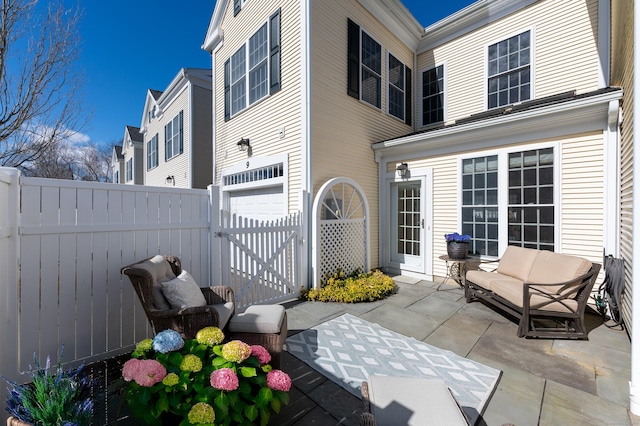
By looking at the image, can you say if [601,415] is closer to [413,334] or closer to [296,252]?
[413,334]

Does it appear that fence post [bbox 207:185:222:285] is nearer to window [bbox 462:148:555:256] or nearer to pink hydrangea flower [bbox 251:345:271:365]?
pink hydrangea flower [bbox 251:345:271:365]

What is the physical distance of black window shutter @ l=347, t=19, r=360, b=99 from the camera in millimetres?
6301

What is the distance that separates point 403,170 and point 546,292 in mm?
3611

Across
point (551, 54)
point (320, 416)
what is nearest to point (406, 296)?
point (320, 416)

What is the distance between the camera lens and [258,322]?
2.67 meters

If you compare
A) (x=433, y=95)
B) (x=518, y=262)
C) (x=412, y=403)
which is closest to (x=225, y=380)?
(x=412, y=403)

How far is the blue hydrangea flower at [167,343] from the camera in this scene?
5.52ft

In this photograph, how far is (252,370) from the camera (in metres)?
1.60

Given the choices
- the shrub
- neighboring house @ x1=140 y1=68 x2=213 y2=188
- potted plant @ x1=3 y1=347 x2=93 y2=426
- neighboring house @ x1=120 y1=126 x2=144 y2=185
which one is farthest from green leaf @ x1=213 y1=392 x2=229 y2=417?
neighboring house @ x1=120 y1=126 x2=144 y2=185

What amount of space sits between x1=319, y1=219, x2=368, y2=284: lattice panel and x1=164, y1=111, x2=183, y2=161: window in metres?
8.73

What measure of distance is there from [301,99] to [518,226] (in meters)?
4.74

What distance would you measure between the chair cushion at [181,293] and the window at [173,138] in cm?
1009

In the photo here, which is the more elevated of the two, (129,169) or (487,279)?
(129,169)

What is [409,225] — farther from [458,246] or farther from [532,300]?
[532,300]
